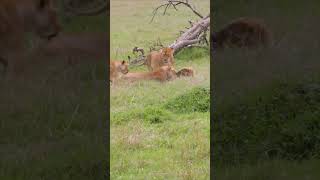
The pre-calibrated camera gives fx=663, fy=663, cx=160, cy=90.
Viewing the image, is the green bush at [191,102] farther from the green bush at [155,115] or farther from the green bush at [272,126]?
the green bush at [272,126]

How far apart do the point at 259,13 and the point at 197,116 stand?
156 inches

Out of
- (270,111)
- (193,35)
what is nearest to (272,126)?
(270,111)

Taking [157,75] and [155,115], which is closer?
[155,115]

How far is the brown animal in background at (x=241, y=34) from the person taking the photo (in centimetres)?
871

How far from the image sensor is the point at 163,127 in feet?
20.0
